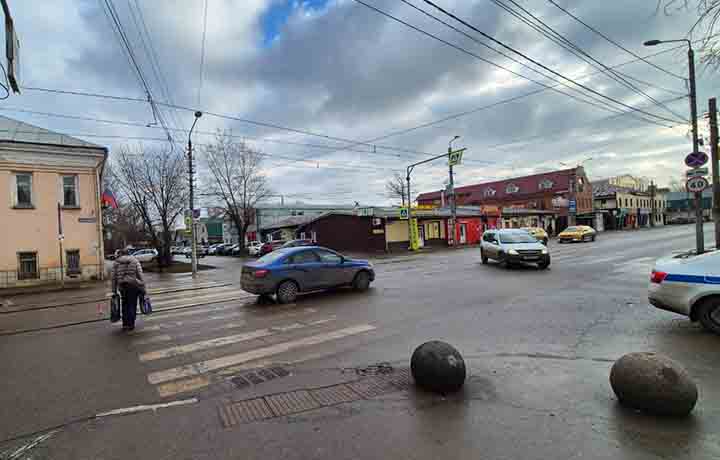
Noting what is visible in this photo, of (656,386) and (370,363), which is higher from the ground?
(656,386)

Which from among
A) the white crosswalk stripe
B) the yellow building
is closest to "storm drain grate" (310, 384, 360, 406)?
the white crosswalk stripe

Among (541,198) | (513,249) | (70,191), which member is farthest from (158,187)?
(541,198)

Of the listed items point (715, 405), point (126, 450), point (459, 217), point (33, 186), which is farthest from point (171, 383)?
point (459, 217)

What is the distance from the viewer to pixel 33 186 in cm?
1775

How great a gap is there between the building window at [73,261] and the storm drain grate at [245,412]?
1954 cm

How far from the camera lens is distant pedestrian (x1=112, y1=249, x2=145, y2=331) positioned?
7664 mm

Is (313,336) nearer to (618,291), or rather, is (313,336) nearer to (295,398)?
(295,398)

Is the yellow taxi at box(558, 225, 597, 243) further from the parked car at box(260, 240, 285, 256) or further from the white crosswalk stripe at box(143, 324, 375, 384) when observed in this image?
the white crosswalk stripe at box(143, 324, 375, 384)

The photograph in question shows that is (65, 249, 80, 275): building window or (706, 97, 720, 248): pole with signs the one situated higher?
(706, 97, 720, 248): pole with signs

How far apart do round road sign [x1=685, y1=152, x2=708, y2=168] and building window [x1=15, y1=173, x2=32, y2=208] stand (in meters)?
27.8

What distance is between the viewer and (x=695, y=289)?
19.0ft

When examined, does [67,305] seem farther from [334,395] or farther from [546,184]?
[546,184]

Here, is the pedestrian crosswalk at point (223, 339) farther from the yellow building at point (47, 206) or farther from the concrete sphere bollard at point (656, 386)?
the yellow building at point (47, 206)

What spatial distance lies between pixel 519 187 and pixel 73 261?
67.8 meters
